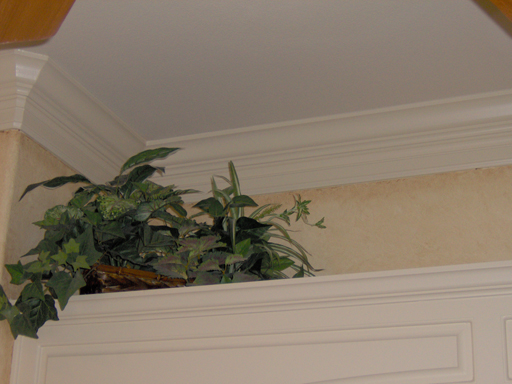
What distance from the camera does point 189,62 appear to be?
4.65 feet

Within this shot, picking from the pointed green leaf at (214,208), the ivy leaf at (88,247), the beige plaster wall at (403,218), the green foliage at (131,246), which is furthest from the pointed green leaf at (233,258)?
the beige plaster wall at (403,218)

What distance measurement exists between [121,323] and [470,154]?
1.07 metres

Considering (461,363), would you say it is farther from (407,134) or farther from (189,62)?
(189,62)

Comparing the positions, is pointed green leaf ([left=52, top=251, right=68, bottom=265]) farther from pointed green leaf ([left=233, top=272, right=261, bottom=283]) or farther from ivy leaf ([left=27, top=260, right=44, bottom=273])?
pointed green leaf ([left=233, top=272, right=261, bottom=283])

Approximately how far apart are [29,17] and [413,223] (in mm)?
1203

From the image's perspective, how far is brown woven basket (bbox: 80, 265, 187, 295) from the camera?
1.24 meters

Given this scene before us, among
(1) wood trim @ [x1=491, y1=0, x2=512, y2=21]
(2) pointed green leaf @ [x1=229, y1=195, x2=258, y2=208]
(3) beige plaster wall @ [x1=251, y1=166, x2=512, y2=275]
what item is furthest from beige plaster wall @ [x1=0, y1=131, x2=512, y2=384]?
(1) wood trim @ [x1=491, y1=0, x2=512, y2=21]

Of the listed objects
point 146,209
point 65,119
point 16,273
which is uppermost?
point 65,119

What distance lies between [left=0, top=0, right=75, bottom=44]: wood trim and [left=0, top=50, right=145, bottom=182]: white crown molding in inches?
24.8

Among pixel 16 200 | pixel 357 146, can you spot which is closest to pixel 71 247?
pixel 16 200

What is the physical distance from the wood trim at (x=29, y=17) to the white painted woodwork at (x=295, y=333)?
1.97ft

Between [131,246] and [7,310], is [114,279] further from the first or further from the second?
[7,310]

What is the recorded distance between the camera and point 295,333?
111 centimetres

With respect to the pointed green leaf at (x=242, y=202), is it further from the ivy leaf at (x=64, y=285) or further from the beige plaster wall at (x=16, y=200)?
the beige plaster wall at (x=16, y=200)
